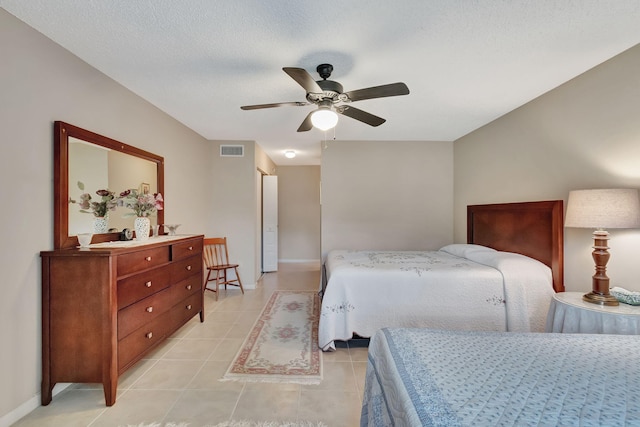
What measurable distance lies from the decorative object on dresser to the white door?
15.1 ft

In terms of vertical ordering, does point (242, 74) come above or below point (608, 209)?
above

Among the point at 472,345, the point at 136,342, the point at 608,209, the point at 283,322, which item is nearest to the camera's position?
the point at 472,345

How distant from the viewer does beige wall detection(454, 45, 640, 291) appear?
78.0 inches

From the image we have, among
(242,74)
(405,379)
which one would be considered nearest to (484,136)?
(242,74)

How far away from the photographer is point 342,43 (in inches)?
74.0

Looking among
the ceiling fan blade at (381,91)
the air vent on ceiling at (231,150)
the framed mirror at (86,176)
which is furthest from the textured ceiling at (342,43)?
the air vent on ceiling at (231,150)

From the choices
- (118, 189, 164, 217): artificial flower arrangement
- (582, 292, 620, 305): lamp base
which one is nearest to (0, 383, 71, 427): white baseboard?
(118, 189, 164, 217): artificial flower arrangement

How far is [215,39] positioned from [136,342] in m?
2.27

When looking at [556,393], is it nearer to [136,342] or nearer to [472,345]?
[472,345]

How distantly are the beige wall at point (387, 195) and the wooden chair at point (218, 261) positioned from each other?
1.58m

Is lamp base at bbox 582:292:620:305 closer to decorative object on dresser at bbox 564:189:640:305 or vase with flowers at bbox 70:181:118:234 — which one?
decorative object on dresser at bbox 564:189:640:305

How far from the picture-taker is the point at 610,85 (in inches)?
82.1

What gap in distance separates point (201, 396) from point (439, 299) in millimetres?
2096

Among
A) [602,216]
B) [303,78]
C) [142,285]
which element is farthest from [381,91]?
[142,285]
